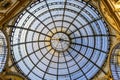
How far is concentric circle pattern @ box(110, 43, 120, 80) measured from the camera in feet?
72.3

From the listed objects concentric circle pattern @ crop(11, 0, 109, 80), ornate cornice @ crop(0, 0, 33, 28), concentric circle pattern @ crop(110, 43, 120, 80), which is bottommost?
concentric circle pattern @ crop(110, 43, 120, 80)

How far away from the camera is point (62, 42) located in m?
25.7

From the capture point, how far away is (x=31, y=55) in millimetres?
25234

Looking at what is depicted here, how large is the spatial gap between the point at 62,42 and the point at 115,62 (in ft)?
18.1

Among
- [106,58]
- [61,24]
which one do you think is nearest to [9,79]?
[61,24]

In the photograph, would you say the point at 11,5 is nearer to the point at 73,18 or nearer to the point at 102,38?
the point at 73,18

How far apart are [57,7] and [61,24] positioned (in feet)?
5.65

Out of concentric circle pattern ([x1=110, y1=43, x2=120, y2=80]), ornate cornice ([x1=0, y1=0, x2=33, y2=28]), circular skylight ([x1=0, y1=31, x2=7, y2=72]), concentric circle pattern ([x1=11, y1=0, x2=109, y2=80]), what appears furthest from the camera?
concentric circle pattern ([x1=11, y1=0, x2=109, y2=80])

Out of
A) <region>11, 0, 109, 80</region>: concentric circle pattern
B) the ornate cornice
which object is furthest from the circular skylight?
the ornate cornice

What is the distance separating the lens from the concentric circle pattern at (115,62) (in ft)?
72.3

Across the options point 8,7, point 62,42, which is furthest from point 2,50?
point 62,42

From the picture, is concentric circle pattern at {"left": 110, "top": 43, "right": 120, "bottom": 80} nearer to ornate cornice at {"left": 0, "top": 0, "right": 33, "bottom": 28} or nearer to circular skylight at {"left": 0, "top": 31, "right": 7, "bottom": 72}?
ornate cornice at {"left": 0, "top": 0, "right": 33, "bottom": 28}

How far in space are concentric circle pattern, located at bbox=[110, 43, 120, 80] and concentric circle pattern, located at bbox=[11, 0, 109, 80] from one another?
57.7 inches

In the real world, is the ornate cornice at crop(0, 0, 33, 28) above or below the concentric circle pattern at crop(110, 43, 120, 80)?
above
